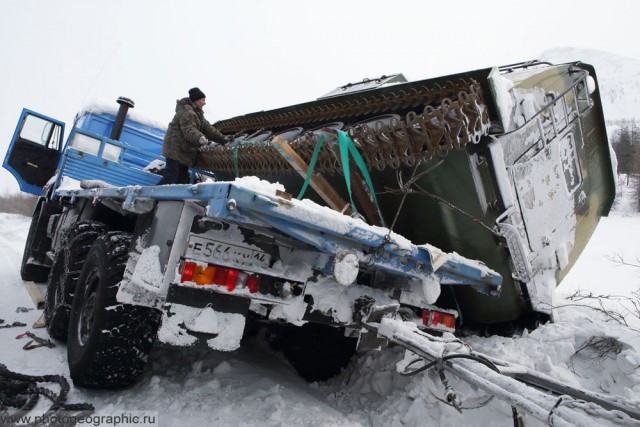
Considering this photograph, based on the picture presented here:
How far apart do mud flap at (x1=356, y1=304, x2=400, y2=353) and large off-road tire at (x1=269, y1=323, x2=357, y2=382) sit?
2.73 ft

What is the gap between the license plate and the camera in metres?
2.50

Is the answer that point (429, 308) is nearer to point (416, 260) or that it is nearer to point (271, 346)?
point (416, 260)

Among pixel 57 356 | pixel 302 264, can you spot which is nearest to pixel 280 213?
pixel 302 264

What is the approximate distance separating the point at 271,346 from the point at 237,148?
207cm

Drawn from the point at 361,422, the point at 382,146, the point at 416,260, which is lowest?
the point at 361,422

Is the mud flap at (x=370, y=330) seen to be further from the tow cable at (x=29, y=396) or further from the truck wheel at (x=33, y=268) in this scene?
the truck wheel at (x=33, y=268)

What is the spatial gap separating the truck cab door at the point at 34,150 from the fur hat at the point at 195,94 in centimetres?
346

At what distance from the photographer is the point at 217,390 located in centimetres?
313

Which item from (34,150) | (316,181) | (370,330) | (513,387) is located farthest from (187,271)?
(34,150)

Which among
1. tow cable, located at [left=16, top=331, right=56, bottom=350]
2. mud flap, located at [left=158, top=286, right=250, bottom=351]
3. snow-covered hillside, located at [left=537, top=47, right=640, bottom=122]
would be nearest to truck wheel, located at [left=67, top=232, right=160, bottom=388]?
mud flap, located at [left=158, top=286, right=250, bottom=351]

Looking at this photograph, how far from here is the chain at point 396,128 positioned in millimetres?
2836

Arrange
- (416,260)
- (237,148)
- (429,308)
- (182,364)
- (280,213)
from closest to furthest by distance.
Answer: (280,213) → (416,260) → (429,308) → (182,364) → (237,148)

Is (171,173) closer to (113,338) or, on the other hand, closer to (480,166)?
(113,338)

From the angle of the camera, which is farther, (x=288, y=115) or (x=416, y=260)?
(x=288, y=115)
